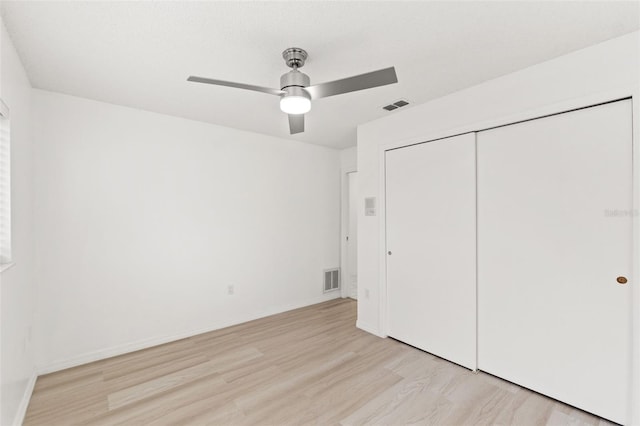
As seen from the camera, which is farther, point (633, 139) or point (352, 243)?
point (352, 243)

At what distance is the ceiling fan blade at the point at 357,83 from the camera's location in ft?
5.28

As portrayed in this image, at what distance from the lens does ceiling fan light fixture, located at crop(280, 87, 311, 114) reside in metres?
1.85

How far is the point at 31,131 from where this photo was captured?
250 cm

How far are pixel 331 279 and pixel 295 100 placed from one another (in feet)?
11.2

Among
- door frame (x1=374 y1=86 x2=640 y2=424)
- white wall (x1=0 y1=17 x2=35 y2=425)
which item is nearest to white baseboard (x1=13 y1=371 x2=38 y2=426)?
white wall (x1=0 y1=17 x2=35 y2=425)

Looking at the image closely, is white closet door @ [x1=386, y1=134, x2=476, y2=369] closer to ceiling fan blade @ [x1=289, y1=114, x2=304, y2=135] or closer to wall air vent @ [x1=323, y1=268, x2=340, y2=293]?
ceiling fan blade @ [x1=289, y1=114, x2=304, y2=135]

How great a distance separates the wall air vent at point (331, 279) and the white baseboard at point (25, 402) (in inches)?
130

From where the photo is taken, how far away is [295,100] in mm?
1856

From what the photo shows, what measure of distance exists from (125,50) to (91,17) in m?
0.33

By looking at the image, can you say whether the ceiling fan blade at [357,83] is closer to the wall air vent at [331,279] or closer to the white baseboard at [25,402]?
the white baseboard at [25,402]

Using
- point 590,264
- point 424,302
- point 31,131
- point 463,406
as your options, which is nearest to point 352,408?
point 463,406

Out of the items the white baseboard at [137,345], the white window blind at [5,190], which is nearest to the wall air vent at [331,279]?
the white baseboard at [137,345]

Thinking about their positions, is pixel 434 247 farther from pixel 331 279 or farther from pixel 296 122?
pixel 331 279

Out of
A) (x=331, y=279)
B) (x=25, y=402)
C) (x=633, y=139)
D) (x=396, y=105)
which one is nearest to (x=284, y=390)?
(x=25, y=402)
